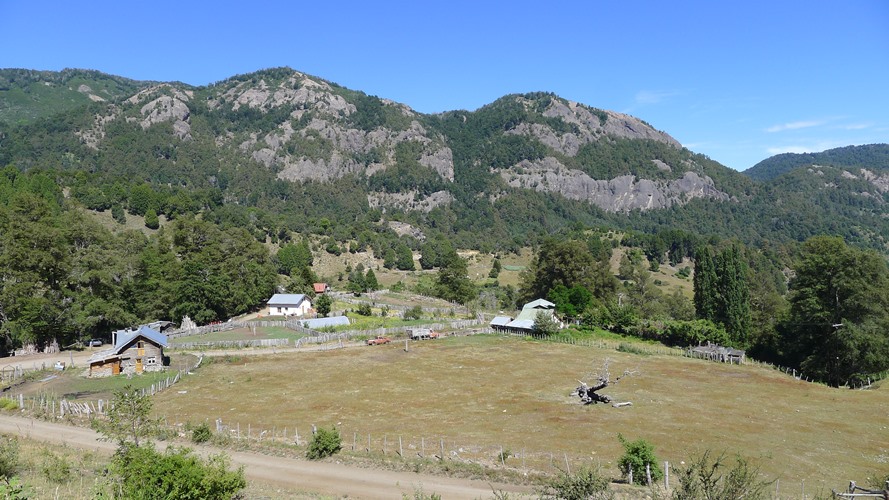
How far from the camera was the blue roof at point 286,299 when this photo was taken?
88.2m

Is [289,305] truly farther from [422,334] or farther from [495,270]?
[495,270]

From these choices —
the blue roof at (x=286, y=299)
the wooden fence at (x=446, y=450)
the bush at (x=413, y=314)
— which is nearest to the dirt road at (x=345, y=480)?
the wooden fence at (x=446, y=450)

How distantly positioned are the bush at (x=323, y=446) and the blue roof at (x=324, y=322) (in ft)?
169

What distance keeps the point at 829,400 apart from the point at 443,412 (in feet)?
105

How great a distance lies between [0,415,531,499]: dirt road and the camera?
73.1 feet

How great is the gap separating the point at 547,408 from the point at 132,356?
37500 millimetres

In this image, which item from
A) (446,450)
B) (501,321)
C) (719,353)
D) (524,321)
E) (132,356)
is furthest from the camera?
(501,321)

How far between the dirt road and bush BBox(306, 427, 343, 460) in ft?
1.83

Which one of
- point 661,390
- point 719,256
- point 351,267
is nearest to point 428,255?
point 351,267

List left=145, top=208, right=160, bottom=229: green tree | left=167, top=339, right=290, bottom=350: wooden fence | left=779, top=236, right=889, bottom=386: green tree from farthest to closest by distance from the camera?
left=145, top=208, right=160, bottom=229: green tree, left=167, top=339, right=290, bottom=350: wooden fence, left=779, top=236, right=889, bottom=386: green tree

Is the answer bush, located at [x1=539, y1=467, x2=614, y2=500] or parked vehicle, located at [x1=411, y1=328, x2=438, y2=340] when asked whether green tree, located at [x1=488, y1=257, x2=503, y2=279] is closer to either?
parked vehicle, located at [x1=411, y1=328, x2=438, y2=340]

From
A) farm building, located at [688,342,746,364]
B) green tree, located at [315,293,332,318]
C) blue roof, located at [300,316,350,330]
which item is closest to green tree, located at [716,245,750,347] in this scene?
farm building, located at [688,342,746,364]

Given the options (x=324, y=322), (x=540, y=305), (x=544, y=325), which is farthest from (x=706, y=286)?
(x=324, y=322)

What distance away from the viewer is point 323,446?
26.8 meters
